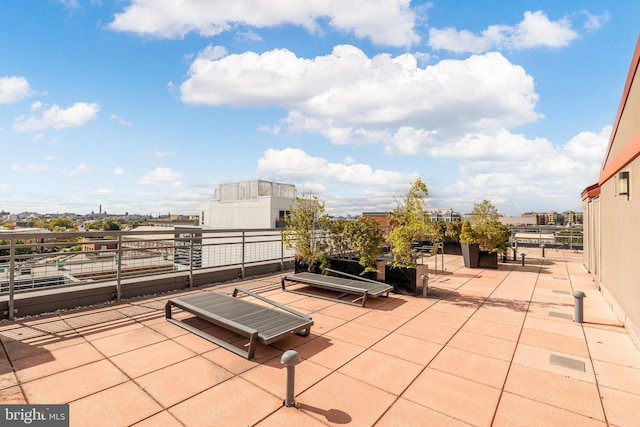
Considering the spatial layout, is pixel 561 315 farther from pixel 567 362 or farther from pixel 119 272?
pixel 119 272

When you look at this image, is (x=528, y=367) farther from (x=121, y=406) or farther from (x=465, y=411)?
(x=121, y=406)

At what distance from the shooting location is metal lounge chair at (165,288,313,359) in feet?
12.2

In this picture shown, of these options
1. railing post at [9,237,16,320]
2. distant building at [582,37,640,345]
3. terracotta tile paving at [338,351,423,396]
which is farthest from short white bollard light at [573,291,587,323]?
railing post at [9,237,16,320]

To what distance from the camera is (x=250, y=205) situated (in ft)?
147

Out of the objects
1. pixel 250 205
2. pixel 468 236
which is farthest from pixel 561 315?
pixel 250 205

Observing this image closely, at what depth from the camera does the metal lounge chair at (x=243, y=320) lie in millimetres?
3729

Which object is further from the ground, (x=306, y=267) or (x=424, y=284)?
(x=306, y=267)

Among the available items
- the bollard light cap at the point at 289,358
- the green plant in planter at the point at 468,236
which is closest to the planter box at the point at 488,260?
the green plant in planter at the point at 468,236

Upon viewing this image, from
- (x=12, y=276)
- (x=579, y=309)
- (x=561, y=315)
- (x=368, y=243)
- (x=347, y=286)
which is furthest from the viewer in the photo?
(x=368, y=243)

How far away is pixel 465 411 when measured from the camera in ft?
9.03

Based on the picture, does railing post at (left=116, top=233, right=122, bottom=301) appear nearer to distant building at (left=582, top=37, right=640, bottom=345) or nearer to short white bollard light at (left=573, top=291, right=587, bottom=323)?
short white bollard light at (left=573, top=291, right=587, bottom=323)

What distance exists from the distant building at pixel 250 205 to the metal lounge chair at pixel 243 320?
117 ft

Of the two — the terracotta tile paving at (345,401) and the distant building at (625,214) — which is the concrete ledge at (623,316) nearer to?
the distant building at (625,214)

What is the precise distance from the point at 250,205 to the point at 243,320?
137ft
